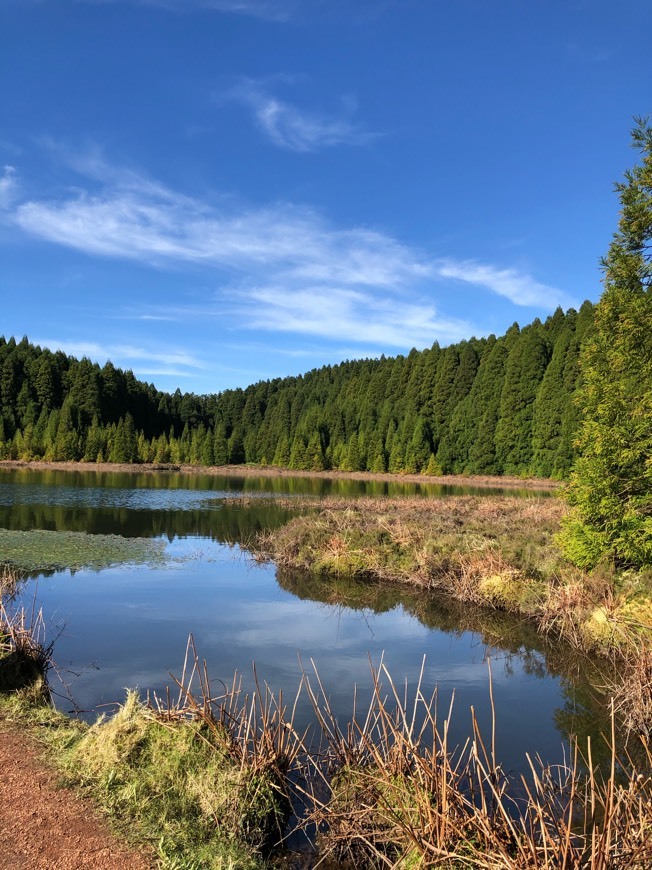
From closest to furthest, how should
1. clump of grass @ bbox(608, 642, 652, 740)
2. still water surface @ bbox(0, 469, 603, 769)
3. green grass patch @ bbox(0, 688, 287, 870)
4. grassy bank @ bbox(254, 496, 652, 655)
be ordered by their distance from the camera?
green grass patch @ bbox(0, 688, 287, 870)
clump of grass @ bbox(608, 642, 652, 740)
still water surface @ bbox(0, 469, 603, 769)
grassy bank @ bbox(254, 496, 652, 655)

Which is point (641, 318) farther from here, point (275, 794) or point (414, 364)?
point (414, 364)

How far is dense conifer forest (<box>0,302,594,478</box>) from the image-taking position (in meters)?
72.8

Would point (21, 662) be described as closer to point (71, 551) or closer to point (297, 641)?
point (297, 641)

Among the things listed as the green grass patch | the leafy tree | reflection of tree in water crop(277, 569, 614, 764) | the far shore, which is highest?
the leafy tree

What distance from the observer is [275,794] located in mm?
6355

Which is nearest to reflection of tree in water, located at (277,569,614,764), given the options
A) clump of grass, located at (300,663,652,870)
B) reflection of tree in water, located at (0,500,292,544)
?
clump of grass, located at (300,663,652,870)

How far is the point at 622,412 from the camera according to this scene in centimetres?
1433

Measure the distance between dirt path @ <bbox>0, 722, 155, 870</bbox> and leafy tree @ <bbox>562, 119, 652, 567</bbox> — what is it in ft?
40.9

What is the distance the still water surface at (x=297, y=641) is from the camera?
9742 mm

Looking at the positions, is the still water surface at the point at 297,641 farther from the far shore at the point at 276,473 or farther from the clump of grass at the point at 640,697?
the far shore at the point at 276,473


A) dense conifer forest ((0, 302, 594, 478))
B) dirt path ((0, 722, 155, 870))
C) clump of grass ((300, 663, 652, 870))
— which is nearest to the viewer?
clump of grass ((300, 663, 652, 870))

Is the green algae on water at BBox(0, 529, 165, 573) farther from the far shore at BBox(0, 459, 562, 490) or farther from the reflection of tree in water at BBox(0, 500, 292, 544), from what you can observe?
the far shore at BBox(0, 459, 562, 490)

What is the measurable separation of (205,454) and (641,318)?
93347mm

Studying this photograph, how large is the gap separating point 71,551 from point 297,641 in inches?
496
